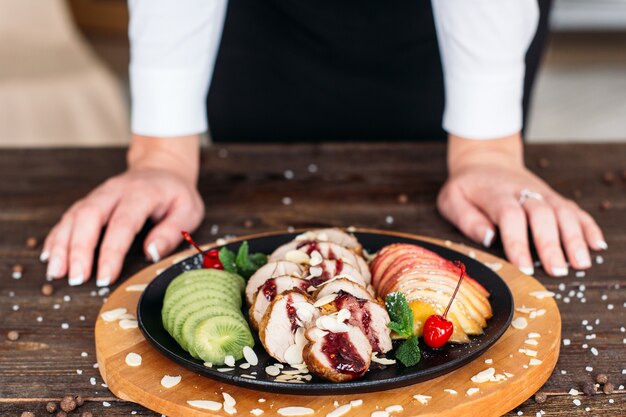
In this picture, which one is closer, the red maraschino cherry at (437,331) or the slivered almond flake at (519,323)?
the red maraschino cherry at (437,331)

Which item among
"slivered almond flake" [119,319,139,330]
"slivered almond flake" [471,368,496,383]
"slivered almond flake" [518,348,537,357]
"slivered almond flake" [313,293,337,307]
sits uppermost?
"slivered almond flake" [313,293,337,307]

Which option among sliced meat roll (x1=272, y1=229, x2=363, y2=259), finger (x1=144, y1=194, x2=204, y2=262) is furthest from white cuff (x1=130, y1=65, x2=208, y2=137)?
sliced meat roll (x1=272, y1=229, x2=363, y2=259)

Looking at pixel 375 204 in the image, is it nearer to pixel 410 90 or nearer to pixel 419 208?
pixel 419 208

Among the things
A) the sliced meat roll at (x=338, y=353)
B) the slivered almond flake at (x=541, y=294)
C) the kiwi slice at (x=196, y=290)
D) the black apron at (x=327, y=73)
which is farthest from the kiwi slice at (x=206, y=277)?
the black apron at (x=327, y=73)

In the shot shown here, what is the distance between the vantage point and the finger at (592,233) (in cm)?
143

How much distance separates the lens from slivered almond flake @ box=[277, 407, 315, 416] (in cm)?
92

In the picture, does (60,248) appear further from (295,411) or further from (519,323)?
(519,323)

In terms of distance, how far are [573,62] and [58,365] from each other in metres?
5.53

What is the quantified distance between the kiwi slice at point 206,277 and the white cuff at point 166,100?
57cm

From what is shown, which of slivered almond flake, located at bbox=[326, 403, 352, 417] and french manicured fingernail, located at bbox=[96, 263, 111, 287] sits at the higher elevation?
slivered almond flake, located at bbox=[326, 403, 352, 417]

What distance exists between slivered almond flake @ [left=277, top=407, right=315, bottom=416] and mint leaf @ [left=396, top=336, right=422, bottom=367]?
0.12 m

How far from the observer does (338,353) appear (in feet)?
3.01

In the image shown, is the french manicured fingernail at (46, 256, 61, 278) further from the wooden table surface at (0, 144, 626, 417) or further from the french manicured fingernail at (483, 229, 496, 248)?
the french manicured fingernail at (483, 229, 496, 248)

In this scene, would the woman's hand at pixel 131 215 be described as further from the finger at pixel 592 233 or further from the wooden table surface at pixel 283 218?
the finger at pixel 592 233
